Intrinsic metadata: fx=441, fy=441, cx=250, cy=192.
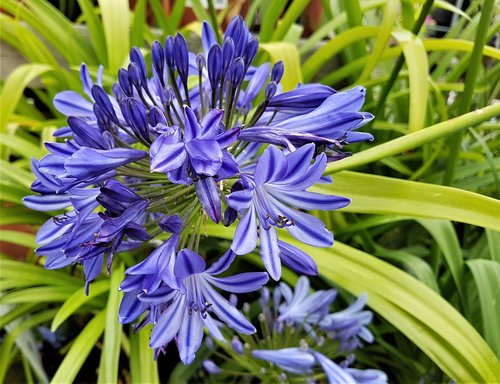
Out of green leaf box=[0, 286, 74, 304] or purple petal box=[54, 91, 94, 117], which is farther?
green leaf box=[0, 286, 74, 304]

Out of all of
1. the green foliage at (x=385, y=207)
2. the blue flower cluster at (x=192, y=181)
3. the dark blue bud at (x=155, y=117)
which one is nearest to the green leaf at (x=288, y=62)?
the green foliage at (x=385, y=207)

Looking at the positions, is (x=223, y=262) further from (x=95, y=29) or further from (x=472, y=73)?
(x=95, y=29)

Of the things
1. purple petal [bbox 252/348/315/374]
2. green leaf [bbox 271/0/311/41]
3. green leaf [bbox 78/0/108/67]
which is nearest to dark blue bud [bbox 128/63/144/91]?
purple petal [bbox 252/348/315/374]

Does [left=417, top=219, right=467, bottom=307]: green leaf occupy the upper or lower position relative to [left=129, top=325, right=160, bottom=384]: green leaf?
upper

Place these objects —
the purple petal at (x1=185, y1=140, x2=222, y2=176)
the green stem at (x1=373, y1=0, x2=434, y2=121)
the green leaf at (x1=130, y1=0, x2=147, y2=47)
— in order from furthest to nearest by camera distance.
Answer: the green leaf at (x1=130, y1=0, x2=147, y2=47) < the green stem at (x1=373, y1=0, x2=434, y2=121) < the purple petal at (x1=185, y1=140, x2=222, y2=176)

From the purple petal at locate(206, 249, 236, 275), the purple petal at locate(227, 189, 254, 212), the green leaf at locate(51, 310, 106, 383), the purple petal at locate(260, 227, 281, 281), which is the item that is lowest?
the green leaf at locate(51, 310, 106, 383)

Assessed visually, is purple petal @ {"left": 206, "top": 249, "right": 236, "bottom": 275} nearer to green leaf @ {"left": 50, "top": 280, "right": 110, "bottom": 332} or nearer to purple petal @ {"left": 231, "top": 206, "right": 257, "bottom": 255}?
purple petal @ {"left": 231, "top": 206, "right": 257, "bottom": 255}
